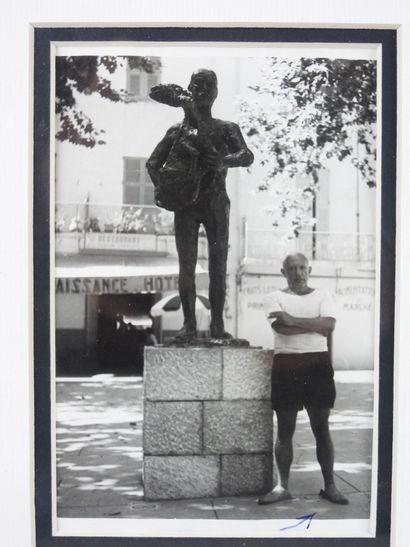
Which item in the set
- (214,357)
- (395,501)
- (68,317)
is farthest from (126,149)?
(395,501)

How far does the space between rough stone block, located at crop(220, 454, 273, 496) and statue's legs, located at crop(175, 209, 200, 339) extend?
75 centimetres

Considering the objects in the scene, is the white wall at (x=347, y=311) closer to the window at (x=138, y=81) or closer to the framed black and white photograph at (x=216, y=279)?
the framed black and white photograph at (x=216, y=279)

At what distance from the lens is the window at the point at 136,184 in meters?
4.21

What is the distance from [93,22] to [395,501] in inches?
120

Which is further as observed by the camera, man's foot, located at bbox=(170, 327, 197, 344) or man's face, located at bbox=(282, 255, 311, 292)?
man's foot, located at bbox=(170, 327, 197, 344)

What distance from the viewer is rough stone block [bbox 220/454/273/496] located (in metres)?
4.28

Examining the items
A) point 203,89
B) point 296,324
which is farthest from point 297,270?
point 203,89

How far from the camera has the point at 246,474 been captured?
4.29 metres

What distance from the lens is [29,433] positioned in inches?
161

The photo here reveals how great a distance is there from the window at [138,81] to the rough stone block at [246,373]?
59.5 inches

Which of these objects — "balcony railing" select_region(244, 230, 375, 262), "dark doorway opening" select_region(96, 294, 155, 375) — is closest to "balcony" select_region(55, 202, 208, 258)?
"dark doorway opening" select_region(96, 294, 155, 375)

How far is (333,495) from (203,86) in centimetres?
236

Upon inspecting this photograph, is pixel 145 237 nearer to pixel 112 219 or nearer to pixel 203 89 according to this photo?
pixel 112 219

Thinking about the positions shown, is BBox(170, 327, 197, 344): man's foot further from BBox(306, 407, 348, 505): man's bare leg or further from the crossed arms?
BBox(306, 407, 348, 505): man's bare leg
